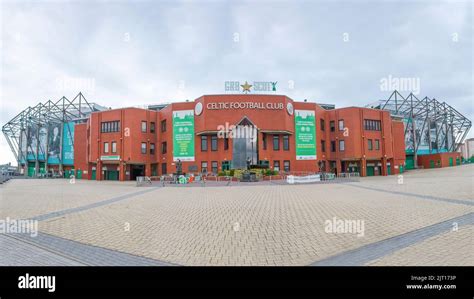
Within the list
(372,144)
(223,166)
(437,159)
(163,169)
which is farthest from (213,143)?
(437,159)

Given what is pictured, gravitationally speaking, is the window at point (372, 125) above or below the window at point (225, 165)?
above

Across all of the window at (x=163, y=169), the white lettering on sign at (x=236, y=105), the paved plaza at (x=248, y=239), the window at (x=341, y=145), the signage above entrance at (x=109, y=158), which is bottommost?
the paved plaza at (x=248, y=239)

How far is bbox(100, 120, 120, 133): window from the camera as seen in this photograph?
126 ft

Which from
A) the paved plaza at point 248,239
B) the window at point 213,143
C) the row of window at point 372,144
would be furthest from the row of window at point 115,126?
the row of window at point 372,144

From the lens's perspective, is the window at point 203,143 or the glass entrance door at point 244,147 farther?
the window at point 203,143

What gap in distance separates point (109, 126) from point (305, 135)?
35238 millimetres

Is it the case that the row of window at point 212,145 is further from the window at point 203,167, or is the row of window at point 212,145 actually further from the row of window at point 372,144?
the window at point 203,167

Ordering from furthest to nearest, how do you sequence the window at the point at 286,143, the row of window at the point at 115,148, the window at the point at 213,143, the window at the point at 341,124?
1. the window at the point at 341,124
2. the row of window at the point at 115,148
3. the window at the point at 286,143
4. the window at the point at 213,143

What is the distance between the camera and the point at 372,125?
40.9 metres

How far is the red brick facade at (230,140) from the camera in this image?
35531mm

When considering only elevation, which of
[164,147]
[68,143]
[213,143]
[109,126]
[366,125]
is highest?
[109,126]

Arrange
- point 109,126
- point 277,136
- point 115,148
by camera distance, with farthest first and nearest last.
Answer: point 109,126
point 115,148
point 277,136

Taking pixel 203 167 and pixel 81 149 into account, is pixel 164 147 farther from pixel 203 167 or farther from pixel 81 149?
pixel 81 149
